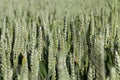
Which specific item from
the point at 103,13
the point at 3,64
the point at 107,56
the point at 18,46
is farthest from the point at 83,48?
the point at 103,13

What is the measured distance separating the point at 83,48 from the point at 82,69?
0.21 meters

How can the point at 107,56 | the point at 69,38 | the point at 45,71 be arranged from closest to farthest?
1. the point at 45,71
2. the point at 107,56
3. the point at 69,38

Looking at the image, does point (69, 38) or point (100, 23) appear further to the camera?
point (100, 23)

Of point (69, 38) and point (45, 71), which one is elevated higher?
point (69, 38)

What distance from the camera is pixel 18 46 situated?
1.29m

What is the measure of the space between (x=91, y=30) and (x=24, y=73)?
1.16 meters

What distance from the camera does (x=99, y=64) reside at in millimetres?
364

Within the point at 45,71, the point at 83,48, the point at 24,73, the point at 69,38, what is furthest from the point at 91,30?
the point at 24,73

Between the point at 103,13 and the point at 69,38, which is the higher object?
the point at 103,13

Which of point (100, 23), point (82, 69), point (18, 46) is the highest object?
point (100, 23)

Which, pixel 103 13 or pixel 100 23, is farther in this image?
pixel 103 13

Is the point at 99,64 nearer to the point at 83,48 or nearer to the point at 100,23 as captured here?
the point at 83,48

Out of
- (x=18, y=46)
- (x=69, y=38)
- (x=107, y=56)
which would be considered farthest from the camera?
(x=69, y=38)

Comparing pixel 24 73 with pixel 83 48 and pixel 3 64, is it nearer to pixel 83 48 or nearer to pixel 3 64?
pixel 3 64
